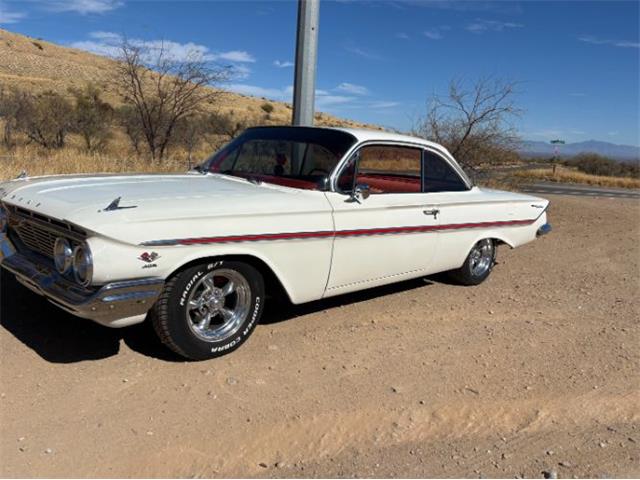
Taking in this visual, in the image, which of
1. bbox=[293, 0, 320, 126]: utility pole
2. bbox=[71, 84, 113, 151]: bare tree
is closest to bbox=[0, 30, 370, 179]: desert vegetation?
bbox=[71, 84, 113, 151]: bare tree

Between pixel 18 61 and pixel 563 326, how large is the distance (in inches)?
2332

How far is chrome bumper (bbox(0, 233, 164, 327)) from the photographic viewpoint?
308 cm

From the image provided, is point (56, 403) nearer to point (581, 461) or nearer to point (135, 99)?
point (581, 461)

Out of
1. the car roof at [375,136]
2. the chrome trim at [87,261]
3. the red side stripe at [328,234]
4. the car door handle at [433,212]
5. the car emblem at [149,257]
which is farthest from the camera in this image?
the car door handle at [433,212]

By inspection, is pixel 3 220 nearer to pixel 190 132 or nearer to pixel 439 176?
pixel 439 176

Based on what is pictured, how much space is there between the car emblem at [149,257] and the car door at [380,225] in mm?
1381

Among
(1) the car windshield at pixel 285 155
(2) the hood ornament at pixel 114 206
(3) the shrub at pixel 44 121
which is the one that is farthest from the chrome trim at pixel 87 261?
(3) the shrub at pixel 44 121

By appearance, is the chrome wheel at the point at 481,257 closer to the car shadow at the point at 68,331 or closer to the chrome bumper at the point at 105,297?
the car shadow at the point at 68,331

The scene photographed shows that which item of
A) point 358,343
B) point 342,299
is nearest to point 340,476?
point 358,343

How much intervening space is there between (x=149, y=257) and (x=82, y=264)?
37cm

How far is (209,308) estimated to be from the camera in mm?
3682

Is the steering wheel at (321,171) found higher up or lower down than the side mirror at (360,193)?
higher up

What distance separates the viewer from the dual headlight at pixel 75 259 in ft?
10.1

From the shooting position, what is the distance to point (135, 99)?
14.6m
